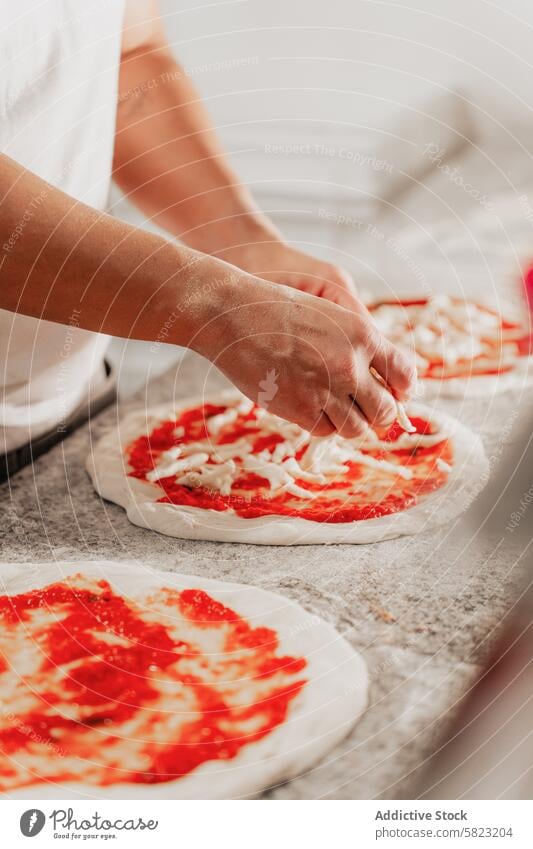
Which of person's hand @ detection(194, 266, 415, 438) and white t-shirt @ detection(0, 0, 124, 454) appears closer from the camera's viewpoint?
person's hand @ detection(194, 266, 415, 438)

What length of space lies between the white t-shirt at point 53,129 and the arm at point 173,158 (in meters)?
0.09

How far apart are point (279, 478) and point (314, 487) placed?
1.5 inches

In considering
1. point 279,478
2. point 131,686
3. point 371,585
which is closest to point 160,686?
point 131,686

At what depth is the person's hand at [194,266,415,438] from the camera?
704mm

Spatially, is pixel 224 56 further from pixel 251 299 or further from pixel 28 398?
pixel 251 299

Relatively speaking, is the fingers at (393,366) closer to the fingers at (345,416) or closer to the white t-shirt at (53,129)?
the fingers at (345,416)

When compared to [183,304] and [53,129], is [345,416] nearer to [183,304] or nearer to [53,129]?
[183,304]

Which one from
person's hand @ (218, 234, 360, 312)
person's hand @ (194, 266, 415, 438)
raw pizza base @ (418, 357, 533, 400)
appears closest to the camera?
person's hand @ (194, 266, 415, 438)

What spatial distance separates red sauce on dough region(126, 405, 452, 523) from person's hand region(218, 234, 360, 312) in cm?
17

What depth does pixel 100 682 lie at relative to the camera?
65cm

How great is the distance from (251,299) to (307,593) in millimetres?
258
